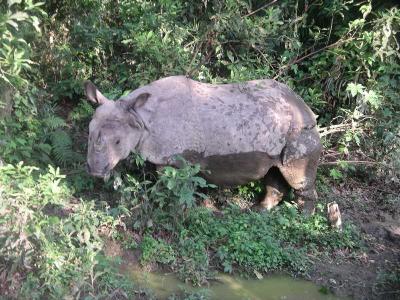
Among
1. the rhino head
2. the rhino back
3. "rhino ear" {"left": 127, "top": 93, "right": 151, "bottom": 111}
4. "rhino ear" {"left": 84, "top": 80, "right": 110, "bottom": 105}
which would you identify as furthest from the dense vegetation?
"rhino ear" {"left": 84, "top": 80, "right": 110, "bottom": 105}

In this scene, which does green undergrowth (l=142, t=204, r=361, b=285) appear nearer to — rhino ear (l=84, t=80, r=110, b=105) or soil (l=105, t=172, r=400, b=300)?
soil (l=105, t=172, r=400, b=300)

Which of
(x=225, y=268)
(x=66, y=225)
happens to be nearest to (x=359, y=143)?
(x=225, y=268)

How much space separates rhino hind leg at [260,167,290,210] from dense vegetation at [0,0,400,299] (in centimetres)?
20

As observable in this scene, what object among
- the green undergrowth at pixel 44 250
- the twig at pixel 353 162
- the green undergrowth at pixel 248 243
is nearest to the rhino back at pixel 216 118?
the green undergrowth at pixel 248 243

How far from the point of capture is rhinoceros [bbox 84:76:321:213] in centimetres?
632

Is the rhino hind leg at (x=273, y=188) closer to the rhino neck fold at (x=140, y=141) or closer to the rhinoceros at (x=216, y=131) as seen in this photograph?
the rhinoceros at (x=216, y=131)

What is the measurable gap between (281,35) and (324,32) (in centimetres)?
97

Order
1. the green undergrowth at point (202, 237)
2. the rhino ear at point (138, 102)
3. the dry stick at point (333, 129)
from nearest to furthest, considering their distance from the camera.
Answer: the green undergrowth at point (202, 237) < the rhino ear at point (138, 102) < the dry stick at point (333, 129)

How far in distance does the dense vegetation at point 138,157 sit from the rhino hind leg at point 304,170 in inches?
8.7

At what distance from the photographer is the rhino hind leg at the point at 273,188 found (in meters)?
7.56

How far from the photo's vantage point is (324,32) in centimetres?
935

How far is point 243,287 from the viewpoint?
593 cm

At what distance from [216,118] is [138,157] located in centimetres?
114

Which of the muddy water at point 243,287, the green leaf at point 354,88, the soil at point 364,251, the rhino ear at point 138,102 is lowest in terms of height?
the soil at point 364,251
